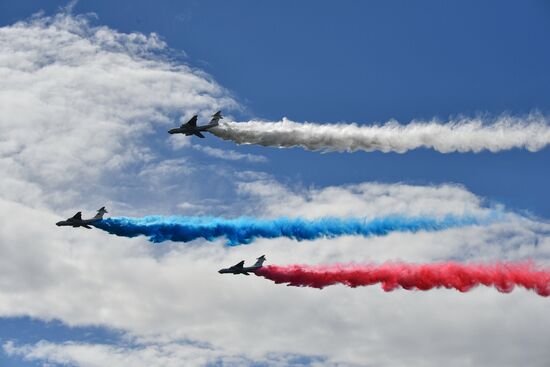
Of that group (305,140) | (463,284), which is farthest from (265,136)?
(463,284)

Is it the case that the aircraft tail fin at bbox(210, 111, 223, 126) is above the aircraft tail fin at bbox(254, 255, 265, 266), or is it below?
above

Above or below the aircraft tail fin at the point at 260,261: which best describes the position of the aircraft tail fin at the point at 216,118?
above

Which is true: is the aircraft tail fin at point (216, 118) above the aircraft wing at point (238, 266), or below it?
above

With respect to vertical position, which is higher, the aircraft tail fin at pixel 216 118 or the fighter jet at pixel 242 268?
the aircraft tail fin at pixel 216 118

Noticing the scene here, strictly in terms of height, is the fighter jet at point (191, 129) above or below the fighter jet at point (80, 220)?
above

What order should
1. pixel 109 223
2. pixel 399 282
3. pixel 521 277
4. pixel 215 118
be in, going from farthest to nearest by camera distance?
pixel 109 223, pixel 215 118, pixel 399 282, pixel 521 277

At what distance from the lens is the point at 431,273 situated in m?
106

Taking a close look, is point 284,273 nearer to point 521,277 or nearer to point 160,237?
point 160,237

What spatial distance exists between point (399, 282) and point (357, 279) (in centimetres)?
516

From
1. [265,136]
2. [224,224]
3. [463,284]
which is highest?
[265,136]

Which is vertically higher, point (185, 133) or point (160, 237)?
point (185, 133)

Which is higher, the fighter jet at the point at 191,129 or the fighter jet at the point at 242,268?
the fighter jet at the point at 191,129

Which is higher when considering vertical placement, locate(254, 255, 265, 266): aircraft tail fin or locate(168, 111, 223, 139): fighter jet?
locate(168, 111, 223, 139): fighter jet

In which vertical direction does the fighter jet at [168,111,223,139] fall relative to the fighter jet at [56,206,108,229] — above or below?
above
